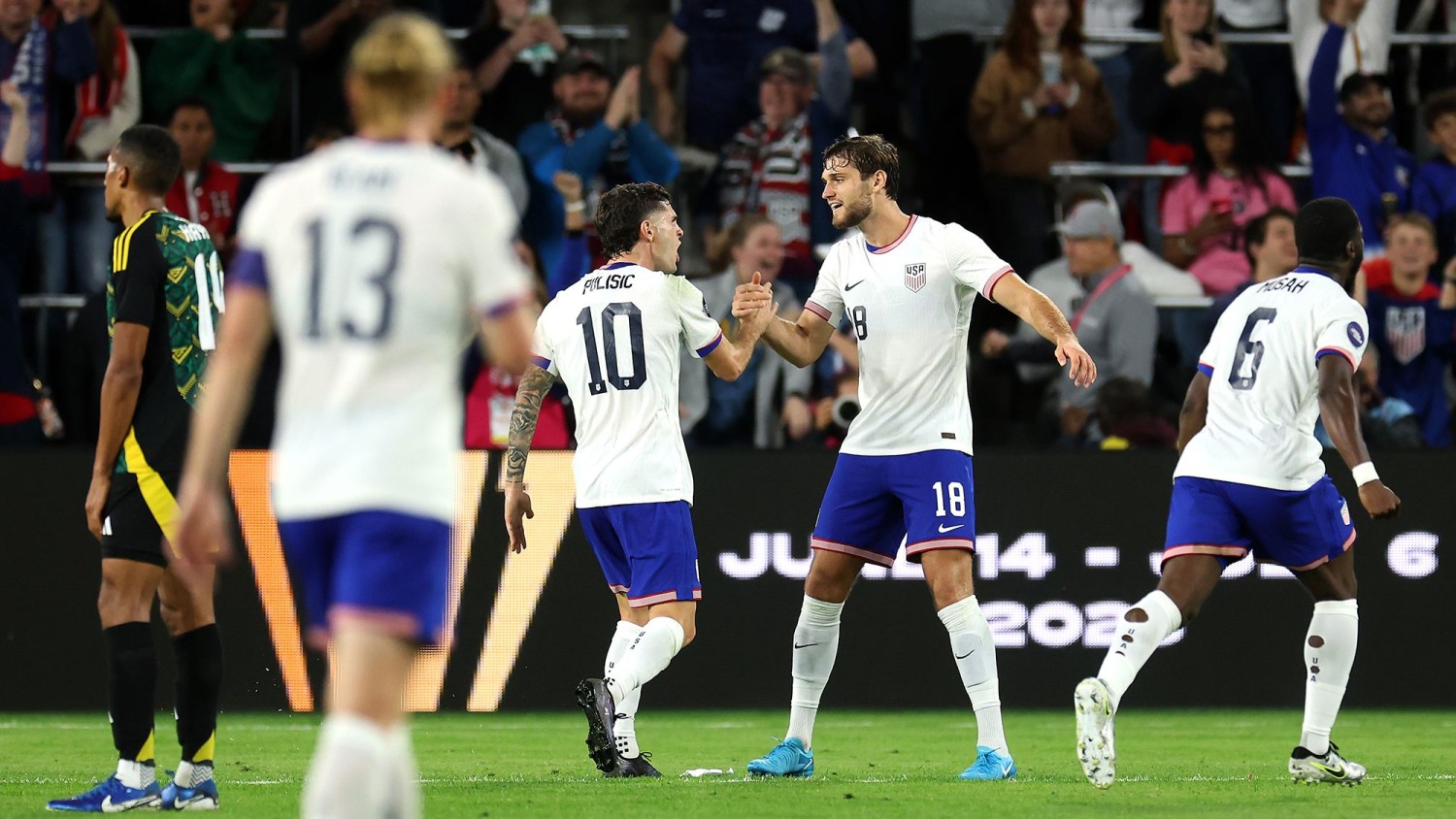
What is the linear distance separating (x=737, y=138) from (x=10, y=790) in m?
7.34

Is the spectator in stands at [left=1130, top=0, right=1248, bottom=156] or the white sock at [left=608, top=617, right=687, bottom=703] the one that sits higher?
the spectator in stands at [left=1130, top=0, right=1248, bottom=156]

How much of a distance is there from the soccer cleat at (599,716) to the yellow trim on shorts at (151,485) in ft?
5.24

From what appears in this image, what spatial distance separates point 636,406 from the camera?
298 inches

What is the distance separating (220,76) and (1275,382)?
8194 millimetres

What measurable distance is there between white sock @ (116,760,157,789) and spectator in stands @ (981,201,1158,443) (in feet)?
22.6

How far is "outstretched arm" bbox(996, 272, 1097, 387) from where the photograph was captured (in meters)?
7.03

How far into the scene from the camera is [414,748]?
9094 mm

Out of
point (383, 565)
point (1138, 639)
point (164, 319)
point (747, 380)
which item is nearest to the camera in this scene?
point (383, 565)

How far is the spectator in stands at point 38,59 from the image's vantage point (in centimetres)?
1246

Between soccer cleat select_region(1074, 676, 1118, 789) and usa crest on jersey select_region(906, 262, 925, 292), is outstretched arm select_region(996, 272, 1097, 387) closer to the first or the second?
usa crest on jersey select_region(906, 262, 925, 292)

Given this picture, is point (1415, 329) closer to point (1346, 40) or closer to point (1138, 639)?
point (1346, 40)

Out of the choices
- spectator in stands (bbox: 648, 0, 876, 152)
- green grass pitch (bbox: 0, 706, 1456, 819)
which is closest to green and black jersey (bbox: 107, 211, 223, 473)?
green grass pitch (bbox: 0, 706, 1456, 819)

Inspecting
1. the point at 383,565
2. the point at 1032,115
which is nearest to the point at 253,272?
the point at 383,565

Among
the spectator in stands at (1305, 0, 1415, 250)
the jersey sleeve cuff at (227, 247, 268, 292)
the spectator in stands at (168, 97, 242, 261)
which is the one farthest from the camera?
the spectator in stands at (1305, 0, 1415, 250)
